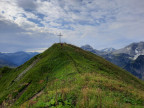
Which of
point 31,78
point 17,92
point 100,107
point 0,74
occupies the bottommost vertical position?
point 0,74

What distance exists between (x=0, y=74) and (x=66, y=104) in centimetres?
8050

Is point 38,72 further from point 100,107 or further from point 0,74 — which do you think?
point 0,74

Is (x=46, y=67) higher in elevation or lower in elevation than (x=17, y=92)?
higher

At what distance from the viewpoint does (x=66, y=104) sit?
8.38m

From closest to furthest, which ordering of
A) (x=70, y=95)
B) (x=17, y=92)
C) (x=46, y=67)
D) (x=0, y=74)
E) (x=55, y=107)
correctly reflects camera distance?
(x=55, y=107) < (x=70, y=95) < (x=17, y=92) < (x=46, y=67) < (x=0, y=74)

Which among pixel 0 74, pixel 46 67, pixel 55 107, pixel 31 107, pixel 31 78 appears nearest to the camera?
pixel 55 107

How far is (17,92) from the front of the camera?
25156 mm

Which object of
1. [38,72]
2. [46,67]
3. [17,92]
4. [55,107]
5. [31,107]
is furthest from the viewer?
[46,67]

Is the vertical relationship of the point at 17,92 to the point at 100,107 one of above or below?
below

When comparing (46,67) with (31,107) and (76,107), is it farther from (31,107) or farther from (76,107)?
(76,107)

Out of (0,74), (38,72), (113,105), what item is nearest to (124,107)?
(113,105)

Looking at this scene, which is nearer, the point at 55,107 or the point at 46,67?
the point at 55,107

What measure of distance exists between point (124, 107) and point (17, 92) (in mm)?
25533

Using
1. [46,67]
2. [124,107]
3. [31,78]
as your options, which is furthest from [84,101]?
[46,67]
